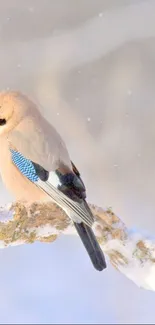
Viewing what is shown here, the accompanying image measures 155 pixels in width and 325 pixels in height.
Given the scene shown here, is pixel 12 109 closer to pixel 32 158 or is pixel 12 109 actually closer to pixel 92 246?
pixel 32 158

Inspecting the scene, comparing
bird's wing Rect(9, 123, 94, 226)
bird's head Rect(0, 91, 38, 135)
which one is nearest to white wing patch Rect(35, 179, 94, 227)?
bird's wing Rect(9, 123, 94, 226)

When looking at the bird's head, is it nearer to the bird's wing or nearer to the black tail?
the bird's wing

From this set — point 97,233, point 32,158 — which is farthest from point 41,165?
point 97,233

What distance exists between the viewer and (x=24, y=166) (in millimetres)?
781

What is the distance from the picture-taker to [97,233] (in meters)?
0.78

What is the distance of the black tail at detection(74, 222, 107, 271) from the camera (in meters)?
0.73

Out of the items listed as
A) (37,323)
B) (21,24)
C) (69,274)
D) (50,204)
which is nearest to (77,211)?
(50,204)

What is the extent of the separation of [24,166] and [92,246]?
15 centimetres

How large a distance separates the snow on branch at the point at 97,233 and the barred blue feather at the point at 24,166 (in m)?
0.04

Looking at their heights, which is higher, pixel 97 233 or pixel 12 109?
pixel 12 109

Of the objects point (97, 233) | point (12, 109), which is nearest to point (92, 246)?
point (97, 233)

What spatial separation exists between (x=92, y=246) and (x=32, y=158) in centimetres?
15

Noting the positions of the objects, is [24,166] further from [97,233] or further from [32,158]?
[97,233]

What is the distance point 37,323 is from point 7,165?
0.42m
